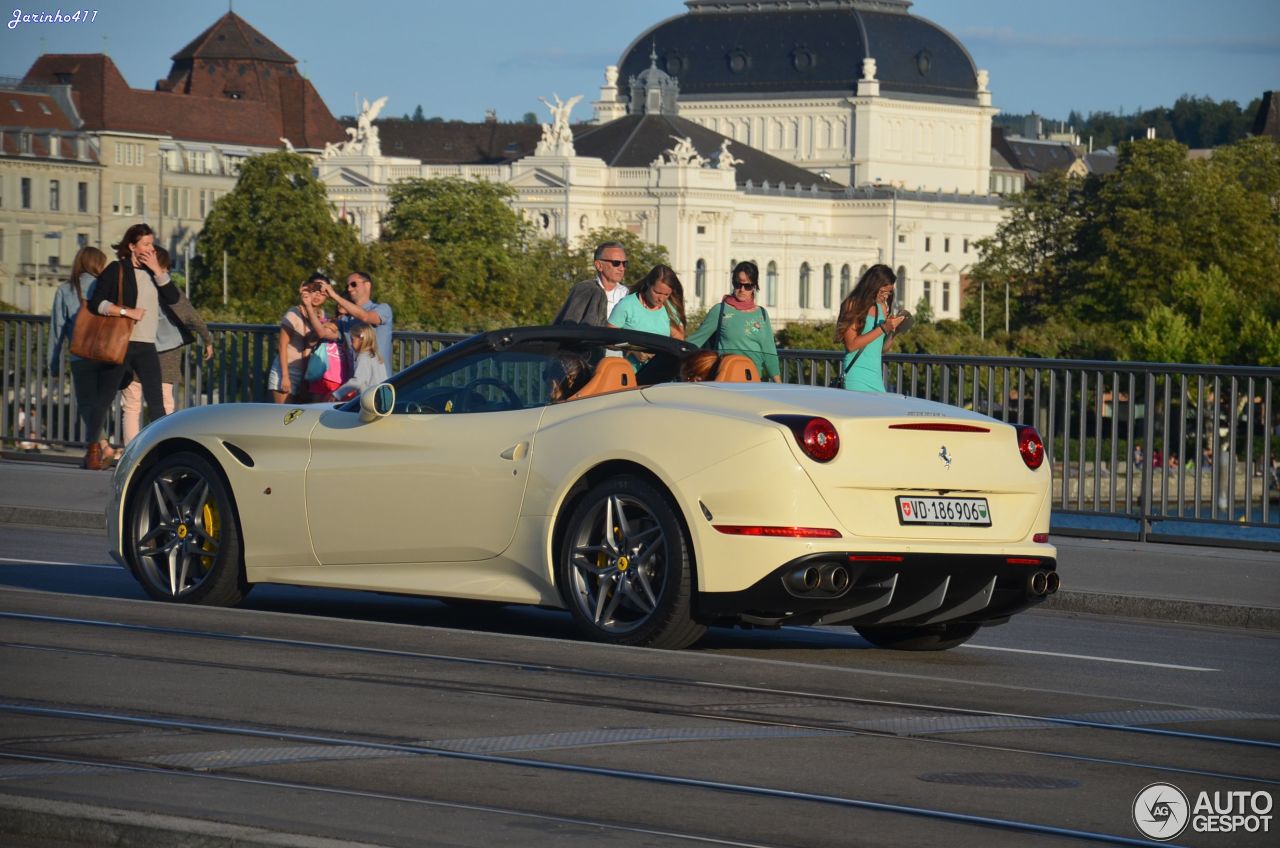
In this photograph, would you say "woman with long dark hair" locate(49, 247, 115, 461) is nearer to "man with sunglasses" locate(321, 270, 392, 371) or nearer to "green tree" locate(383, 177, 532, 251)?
"man with sunglasses" locate(321, 270, 392, 371)

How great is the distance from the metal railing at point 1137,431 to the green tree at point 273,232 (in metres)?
123

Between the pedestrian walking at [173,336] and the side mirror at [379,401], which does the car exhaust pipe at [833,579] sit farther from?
the pedestrian walking at [173,336]

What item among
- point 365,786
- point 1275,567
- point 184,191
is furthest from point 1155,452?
point 184,191

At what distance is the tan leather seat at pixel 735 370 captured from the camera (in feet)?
38.3

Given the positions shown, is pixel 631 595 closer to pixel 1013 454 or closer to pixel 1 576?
pixel 1013 454

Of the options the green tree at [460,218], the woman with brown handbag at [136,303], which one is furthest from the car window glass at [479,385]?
the green tree at [460,218]

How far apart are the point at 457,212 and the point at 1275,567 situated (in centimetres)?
15267

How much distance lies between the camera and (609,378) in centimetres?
1130

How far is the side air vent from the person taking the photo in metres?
12.0

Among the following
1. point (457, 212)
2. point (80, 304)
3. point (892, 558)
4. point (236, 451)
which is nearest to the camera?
point (892, 558)

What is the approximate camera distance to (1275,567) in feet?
51.5

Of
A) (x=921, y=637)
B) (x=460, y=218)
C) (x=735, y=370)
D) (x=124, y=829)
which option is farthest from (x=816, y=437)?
(x=460, y=218)

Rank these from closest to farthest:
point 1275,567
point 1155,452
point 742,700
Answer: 1. point 742,700
2. point 1275,567
3. point 1155,452

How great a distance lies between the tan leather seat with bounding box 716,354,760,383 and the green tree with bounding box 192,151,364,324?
130m
